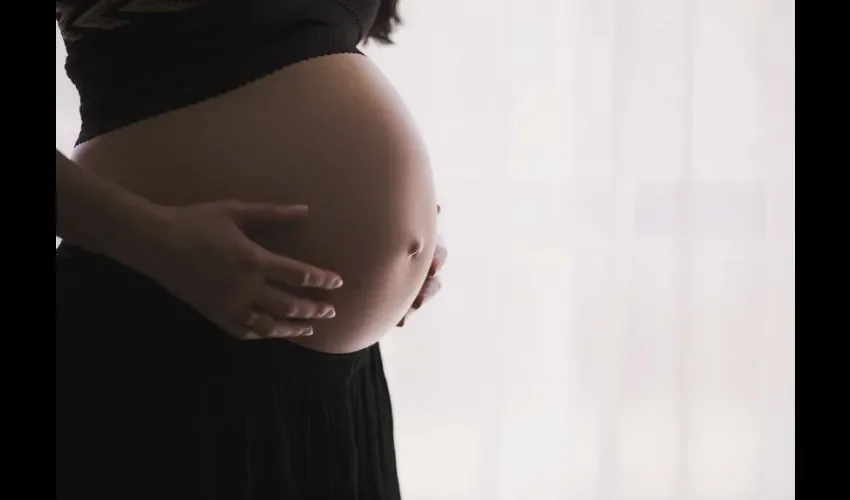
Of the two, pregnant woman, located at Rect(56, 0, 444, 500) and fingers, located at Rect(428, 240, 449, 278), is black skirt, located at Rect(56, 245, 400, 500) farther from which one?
fingers, located at Rect(428, 240, 449, 278)

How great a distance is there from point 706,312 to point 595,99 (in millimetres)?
452

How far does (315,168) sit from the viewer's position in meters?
0.60

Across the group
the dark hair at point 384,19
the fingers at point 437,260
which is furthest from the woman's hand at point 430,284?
the dark hair at point 384,19

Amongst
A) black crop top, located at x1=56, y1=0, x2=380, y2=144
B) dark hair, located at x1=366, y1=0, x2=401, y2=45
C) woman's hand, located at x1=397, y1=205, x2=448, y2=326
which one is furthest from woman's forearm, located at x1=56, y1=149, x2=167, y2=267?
dark hair, located at x1=366, y1=0, x2=401, y2=45

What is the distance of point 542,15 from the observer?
1.33 m

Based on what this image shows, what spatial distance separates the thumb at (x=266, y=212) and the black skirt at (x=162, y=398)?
0.09 meters

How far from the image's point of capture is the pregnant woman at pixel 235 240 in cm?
55

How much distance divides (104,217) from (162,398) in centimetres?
16

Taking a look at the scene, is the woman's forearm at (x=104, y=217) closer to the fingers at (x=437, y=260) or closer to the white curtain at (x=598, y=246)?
the fingers at (x=437, y=260)

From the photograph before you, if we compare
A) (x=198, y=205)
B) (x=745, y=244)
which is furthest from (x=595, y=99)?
(x=198, y=205)

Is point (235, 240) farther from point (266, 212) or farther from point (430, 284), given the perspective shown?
point (430, 284)

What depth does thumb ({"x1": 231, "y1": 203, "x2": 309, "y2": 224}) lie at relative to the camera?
541 mm

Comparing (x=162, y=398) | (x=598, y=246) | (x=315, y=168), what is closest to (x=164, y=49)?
(x=315, y=168)
